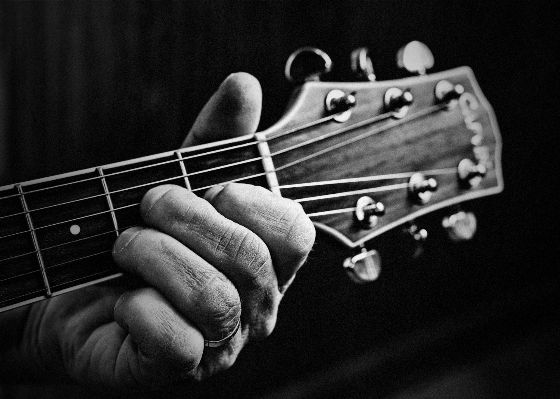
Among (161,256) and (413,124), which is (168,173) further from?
(413,124)

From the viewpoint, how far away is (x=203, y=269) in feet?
1.16

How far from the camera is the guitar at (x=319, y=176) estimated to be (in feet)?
1.22

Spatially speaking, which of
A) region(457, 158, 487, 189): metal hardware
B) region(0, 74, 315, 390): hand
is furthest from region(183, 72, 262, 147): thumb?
region(457, 158, 487, 189): metal hardware

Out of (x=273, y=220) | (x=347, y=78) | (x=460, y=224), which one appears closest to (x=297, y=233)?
(x=273, y=220)

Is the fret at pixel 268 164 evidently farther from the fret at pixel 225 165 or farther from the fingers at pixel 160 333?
the fingers at pixel 160 333

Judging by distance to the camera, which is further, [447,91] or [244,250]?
[447,91]

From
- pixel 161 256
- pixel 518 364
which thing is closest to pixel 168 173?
pixel 161 256

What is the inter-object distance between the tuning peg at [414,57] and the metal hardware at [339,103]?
7cm

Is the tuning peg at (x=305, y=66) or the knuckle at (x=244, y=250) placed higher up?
the tuning peg at (x=305, y=66)

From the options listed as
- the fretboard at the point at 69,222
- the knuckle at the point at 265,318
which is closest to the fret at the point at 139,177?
the fretboard at the point at 69,222

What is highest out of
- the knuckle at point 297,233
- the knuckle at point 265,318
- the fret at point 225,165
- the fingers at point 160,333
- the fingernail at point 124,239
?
the fret at point 225,165

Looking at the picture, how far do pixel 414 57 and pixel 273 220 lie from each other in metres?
0.25

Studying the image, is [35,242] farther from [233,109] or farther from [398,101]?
[398,101]

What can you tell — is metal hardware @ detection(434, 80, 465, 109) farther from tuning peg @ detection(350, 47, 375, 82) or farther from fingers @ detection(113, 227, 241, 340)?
Result: fingers @ detection(113, 227, 241, 340)
